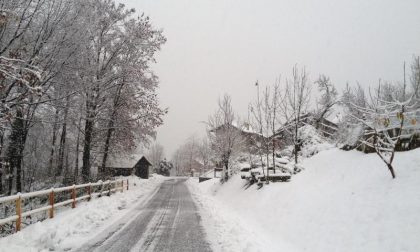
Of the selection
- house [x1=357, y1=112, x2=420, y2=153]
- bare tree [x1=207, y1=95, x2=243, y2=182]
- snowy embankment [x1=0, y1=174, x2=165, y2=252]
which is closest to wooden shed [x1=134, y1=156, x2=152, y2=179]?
bare tree [x1=207, y1=95, x2=243, y2=182]

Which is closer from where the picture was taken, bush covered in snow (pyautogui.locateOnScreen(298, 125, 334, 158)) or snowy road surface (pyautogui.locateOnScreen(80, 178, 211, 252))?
snowy road surface (pyautogui.locateOnScreen(80, 178, 211, 252))

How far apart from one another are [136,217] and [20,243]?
18.7 feet

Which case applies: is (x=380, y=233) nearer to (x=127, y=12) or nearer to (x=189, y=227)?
(x=189, y=227)

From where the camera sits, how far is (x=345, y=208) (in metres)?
9.68

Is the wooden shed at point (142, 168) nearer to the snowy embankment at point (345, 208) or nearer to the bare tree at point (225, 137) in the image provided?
the bare tree at point (225, 137)

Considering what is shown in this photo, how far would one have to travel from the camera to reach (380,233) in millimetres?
7676

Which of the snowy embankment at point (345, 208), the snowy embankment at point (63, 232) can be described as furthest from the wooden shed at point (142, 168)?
the snowy embankment at point (63, 232)

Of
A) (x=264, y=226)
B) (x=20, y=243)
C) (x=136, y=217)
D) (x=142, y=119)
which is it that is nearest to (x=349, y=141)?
(x=264, y=226)

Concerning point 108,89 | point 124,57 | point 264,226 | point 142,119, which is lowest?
point 264,226

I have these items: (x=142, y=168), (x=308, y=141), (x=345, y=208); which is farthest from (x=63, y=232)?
(x=142, y=168)

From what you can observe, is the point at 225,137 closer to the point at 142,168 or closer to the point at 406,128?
the point at 406,128

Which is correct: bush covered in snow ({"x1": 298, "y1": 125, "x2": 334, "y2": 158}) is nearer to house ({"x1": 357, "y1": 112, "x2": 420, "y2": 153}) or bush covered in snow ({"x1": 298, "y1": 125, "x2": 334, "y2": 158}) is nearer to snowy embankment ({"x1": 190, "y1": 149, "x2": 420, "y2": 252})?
snowy embankment ({"x1": 190, "y1": 149, "x2": 420, "y2": 252})

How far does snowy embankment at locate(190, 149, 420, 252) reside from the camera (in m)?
7.69

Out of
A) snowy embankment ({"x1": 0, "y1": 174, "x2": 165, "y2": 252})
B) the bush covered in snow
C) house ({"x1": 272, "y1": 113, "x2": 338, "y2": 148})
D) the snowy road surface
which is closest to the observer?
snowy embankment ({"x1": 0, "y1": 174, "x2": 165, "y2": 252})
